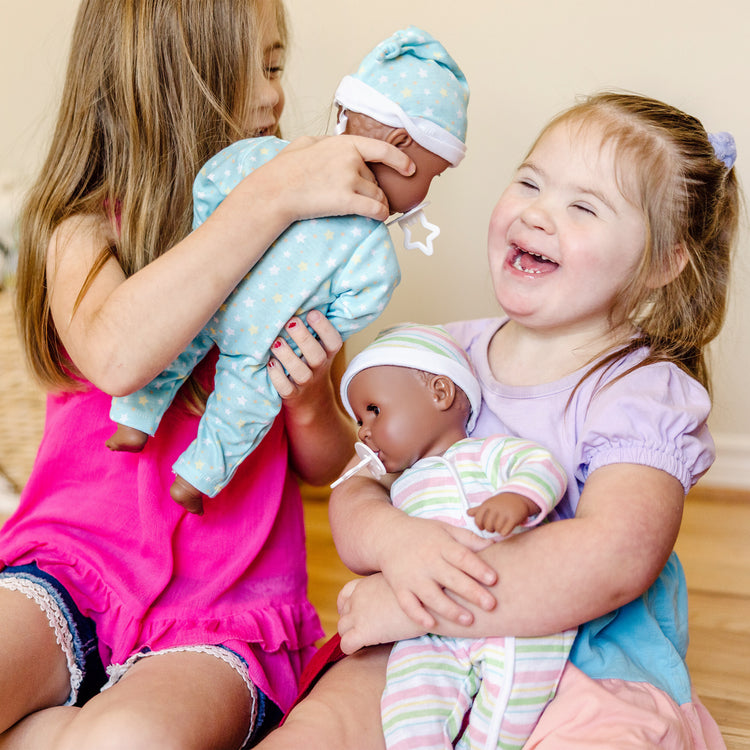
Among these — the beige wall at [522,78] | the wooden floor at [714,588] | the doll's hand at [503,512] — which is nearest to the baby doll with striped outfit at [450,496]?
the doll's hand at [503,512]

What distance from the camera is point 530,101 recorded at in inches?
Answer: 70.4

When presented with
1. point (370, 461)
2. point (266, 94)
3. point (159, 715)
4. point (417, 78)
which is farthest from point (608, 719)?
point (266, 94)

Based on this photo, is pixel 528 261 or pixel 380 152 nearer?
pixel 380 152

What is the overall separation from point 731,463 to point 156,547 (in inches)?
54.8

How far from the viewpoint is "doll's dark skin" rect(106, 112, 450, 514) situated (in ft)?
3.05

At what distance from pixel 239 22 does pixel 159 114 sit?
0.15 metres

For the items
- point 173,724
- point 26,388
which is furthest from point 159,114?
point 26,388

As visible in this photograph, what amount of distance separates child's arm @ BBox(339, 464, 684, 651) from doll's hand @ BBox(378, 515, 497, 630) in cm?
1

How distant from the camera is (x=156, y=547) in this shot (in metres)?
1.11

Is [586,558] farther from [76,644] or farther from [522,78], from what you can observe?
[522,78]

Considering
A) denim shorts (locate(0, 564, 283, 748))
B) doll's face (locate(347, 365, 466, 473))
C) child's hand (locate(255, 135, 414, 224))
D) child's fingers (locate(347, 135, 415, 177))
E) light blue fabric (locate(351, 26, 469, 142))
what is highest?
light blue fabric (locate(351, 26, 469, 142))

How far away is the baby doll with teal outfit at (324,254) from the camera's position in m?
0.92

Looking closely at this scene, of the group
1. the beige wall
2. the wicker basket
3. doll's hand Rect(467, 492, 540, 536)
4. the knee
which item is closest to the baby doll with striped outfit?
doll's hand Rect(467, 492, 540, 536)

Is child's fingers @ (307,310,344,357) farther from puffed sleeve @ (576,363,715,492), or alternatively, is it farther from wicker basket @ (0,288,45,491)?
wicker basket @ (0,288,45,491)
